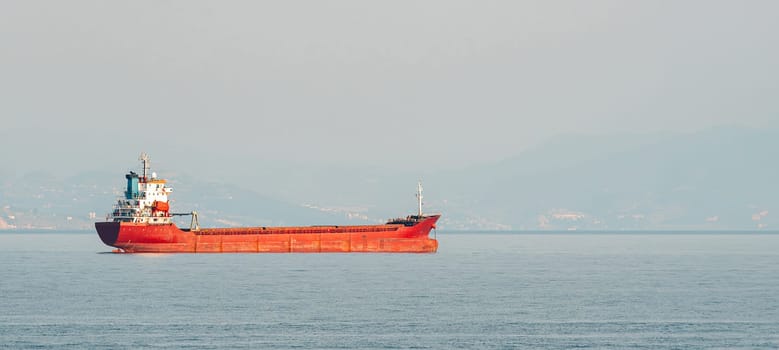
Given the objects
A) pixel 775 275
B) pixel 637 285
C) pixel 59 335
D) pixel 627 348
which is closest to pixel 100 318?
pixel 59 335

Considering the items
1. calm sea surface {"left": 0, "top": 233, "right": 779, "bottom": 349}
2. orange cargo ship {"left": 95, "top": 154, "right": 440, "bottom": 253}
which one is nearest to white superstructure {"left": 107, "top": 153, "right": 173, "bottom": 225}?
orange cargo ship {"left": 95, "top": 154, "right": 440, "bottom": 253}

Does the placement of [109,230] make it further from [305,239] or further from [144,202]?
[305,239]

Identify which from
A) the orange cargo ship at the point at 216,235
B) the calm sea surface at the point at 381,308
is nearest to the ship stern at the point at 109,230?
the orange cargo ship at the point at 216,235

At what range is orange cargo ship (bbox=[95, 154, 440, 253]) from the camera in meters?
130

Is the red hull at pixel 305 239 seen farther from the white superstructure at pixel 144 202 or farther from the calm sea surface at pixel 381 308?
the calm sea surface at pixel 381 308

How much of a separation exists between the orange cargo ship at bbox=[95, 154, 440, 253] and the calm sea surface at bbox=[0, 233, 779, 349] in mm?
13955

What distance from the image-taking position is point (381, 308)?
72.9 meters

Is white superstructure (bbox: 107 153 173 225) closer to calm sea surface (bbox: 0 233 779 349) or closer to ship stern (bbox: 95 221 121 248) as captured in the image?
ship stern (bbox: 95 221 121 248)

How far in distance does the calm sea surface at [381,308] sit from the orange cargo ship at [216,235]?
13955 mm

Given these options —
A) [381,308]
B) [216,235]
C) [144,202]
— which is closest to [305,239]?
[216,235]

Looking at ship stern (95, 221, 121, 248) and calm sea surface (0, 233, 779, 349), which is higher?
ship stern (95, 221, 121, 248)

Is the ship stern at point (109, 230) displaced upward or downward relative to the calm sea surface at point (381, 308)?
upward

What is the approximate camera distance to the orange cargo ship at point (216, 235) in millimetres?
129750

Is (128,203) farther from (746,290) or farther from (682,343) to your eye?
(682,343)
